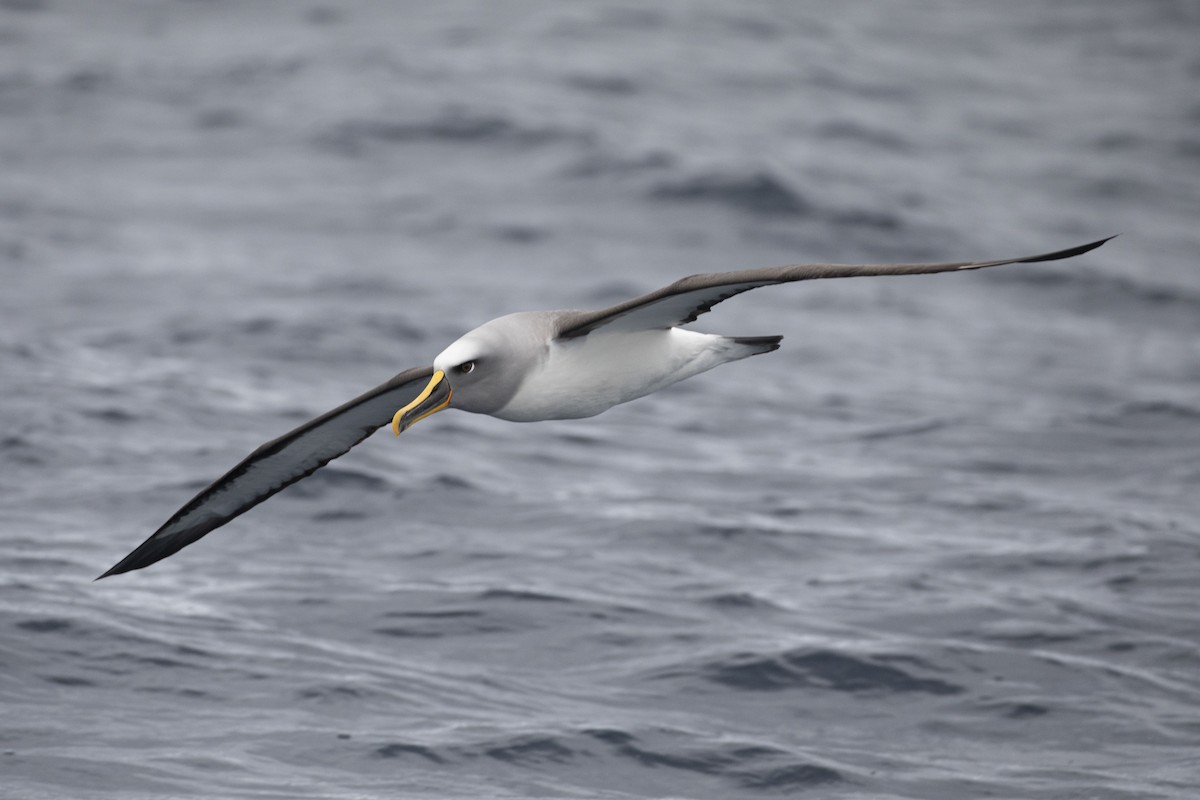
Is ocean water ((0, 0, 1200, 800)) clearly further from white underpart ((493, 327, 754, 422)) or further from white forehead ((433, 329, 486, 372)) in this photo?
white forehead ((433, 329, 486, 372))

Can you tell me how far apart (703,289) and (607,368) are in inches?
44.3

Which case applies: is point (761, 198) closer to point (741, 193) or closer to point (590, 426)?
point (741, 193)

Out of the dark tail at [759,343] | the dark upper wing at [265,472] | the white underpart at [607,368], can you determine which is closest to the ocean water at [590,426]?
the dark upper wing at [265,472]

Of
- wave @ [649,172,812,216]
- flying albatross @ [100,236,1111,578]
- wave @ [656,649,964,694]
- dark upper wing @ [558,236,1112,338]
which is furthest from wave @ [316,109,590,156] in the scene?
dark upper wing @ [558,236,1112,338]

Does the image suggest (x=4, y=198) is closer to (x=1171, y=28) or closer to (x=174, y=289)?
(x=174, y=289)

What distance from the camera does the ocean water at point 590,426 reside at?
12.0m

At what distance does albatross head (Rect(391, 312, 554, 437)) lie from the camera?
9055 mm

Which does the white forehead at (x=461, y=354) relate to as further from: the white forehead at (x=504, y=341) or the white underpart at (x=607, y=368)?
the white underpart at (x=607, y=368)

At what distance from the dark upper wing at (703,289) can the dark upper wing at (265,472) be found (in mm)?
1507

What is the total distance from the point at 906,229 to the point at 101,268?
11975mm

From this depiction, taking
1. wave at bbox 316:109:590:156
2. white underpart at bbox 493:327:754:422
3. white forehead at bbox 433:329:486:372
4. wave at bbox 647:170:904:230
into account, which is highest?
white forehead at bbox 433:329:486:372

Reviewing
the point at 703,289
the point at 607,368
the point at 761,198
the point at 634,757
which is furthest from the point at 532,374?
the point at 761,198

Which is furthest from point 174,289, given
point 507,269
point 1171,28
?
point 1171,28

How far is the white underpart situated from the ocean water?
2852 mm
